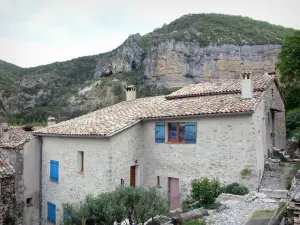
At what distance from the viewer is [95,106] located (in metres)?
57.5

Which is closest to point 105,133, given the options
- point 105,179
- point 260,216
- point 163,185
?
point 105,179

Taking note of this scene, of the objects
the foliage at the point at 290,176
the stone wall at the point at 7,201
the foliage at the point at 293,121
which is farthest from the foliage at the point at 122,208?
the foliage at the point at 293,121

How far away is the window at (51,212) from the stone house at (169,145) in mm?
37

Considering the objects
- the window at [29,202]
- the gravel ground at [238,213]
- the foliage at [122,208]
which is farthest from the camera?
the window at [29,202]

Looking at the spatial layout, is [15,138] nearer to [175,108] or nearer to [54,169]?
[54,169]

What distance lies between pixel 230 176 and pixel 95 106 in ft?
152

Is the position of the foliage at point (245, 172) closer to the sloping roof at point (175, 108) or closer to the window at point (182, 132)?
the sloping roof at point (175, 108)

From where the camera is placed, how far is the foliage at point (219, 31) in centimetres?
6782

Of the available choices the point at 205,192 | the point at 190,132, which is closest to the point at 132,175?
the point at 190,132

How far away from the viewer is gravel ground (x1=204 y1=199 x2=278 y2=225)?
955 centimetres

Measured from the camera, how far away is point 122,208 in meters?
8.64

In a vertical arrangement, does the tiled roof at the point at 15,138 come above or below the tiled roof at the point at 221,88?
below

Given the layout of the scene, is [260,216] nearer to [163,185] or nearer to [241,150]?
[241,150]

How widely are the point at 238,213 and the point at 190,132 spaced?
202 inches
